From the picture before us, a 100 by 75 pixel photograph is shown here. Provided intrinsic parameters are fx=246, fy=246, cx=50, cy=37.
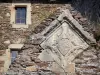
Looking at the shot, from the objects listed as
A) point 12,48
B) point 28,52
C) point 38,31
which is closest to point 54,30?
point 38,31

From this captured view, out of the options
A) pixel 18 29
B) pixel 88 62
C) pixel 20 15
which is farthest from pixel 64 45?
pixel 20 15

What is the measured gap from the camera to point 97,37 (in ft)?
16.8

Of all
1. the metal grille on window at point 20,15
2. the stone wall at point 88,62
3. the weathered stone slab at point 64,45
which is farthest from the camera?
the metal grille on window at point 20,15

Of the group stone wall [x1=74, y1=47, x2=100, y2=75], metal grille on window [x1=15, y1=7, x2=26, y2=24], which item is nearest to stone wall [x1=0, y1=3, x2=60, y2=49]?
metal grille on window [x1=15, y1=7, x2=26, y2=24]

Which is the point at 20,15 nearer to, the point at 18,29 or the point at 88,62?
the point at 18,29

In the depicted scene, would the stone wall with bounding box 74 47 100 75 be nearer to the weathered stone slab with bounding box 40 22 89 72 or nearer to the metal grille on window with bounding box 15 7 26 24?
the weathered stone slab with bounding box 40 22 89 72

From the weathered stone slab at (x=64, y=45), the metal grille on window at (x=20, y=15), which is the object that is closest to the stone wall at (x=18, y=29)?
the metal grille on window at (x=20, y=15)

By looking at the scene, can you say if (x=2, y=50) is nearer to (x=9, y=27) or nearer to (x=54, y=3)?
(x=9, y=27)

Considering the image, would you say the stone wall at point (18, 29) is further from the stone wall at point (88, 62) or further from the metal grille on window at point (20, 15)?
the stone wall at point (88, 62)

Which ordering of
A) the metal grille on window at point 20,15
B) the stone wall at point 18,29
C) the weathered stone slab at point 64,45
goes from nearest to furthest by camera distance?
the weathered stone slab at point 64,45
the stone wall at point 18,29
the metal grille on window at point 20,15

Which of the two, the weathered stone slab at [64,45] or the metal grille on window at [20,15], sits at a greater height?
the metal grille on window at [20,15]

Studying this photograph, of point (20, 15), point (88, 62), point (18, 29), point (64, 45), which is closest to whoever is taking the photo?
point (88, 62)

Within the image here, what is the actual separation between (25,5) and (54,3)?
135 centimetres

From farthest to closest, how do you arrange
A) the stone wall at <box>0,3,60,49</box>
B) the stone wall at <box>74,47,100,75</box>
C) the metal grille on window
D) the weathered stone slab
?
the metal grille on window
the stone wall at <box>0,3,60,49</box>
the weathered stone slab
the stone wall at <box>74,47,100,75</box>
